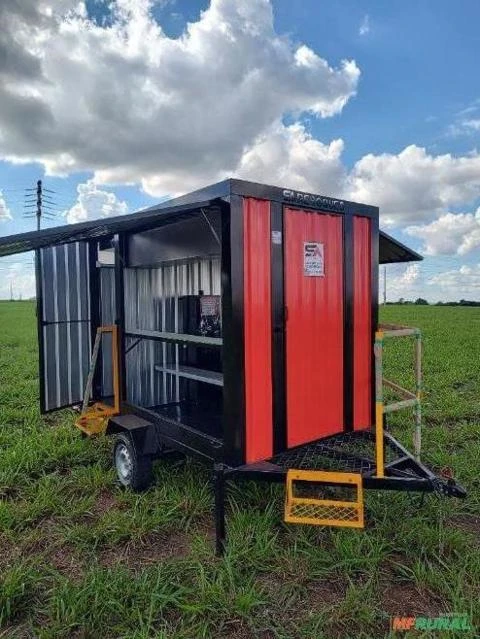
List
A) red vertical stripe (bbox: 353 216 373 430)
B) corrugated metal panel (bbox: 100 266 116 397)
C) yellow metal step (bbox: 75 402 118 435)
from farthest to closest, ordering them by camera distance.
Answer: corrugated metal panel (bbox: 100 266 116 397)
yellow metal step (bbox: 75 402 118 435)
red vertical stripe (bbox: 353 216 373 430)

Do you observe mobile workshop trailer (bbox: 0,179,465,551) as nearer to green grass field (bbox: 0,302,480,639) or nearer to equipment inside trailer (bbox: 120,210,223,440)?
equipment inside trailer (bbox: 120,210,223,440)

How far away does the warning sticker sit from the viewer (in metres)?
3.91

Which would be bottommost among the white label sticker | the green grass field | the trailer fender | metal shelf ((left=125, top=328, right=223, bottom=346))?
the green grass field

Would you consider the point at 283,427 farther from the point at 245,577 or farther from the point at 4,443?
the point at 4,443

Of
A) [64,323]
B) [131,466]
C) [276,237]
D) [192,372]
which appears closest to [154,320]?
[192,372]

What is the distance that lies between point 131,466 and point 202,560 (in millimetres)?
1302

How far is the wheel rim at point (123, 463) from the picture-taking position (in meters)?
4.18

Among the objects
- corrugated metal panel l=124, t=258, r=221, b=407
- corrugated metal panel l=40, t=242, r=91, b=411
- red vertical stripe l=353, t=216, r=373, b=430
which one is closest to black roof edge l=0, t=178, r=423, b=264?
red vertical stripe l=353, t=216, r=373, b=430

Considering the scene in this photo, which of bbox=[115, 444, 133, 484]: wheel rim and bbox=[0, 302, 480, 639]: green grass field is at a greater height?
bbox=[115, 444, 133, 484]: wheel rim

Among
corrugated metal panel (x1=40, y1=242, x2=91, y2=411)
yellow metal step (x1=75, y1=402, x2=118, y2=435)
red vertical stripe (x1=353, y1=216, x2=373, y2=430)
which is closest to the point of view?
red vertical stripe (x1=353, y1=216, x2=373, y2=430)

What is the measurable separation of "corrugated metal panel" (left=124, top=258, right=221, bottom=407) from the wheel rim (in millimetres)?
1435

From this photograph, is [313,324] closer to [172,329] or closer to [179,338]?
[179,338]

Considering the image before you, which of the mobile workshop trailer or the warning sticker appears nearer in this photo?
the mobile workshop trailer

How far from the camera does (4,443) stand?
530 cm
